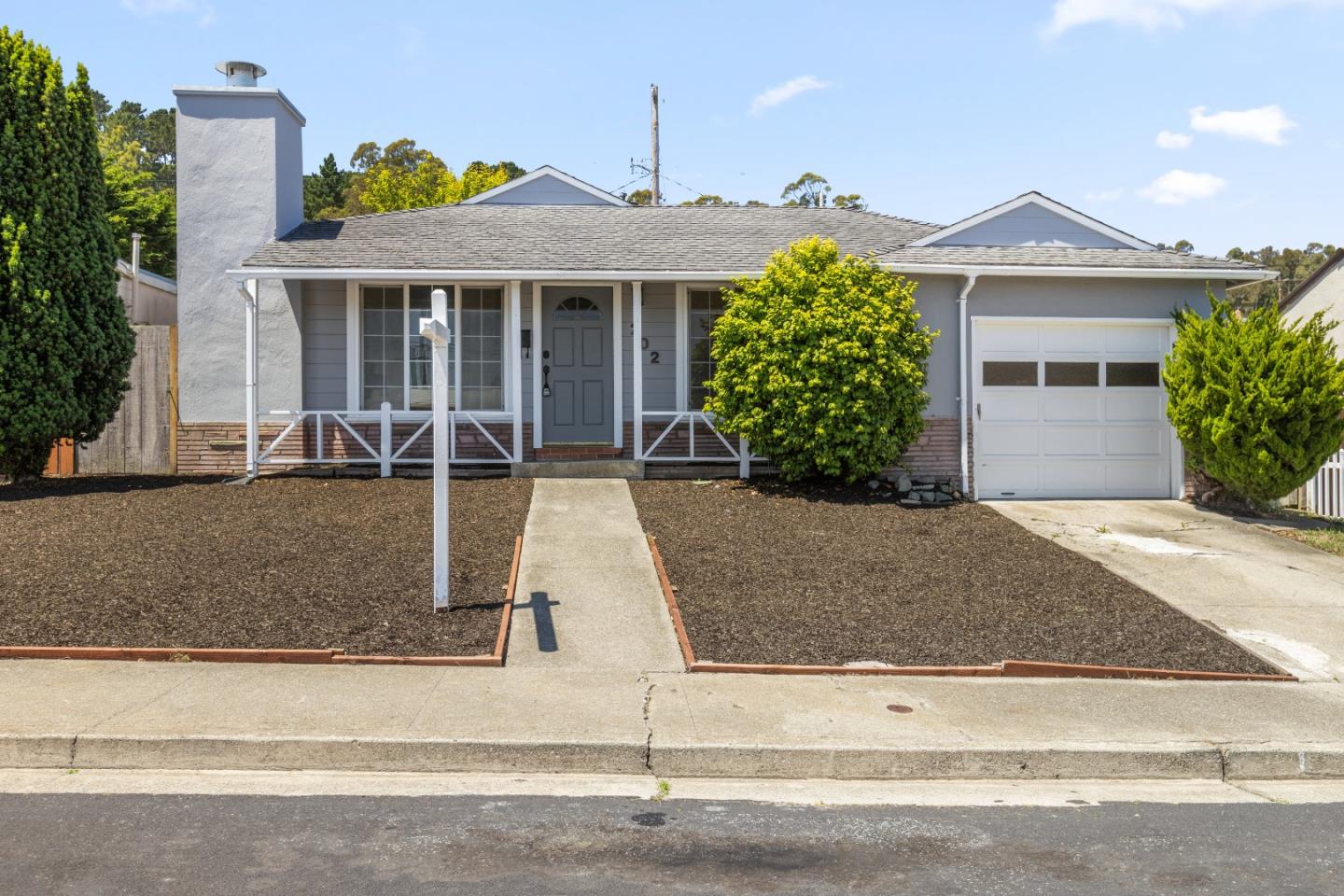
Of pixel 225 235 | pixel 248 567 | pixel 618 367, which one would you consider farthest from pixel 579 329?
pixel 248 567

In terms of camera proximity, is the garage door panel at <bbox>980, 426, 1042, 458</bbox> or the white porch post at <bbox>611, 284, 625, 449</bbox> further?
the white porch post at <bbox>611, 284, 625, 449</bbox>

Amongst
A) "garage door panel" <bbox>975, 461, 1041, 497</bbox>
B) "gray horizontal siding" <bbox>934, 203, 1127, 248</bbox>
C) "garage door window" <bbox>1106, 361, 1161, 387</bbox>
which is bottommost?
"garage door panel" <bbox>975, 461, 1041, 497</bbox>

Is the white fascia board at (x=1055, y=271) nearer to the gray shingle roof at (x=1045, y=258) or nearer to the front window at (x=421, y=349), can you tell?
the gray shingle roof at (x=1045, y=258)

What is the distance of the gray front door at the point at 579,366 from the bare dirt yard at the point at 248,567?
2.76 metres

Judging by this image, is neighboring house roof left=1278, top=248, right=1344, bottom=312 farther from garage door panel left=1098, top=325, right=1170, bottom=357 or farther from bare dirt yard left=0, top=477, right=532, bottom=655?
bare dirt yard left=0, top=477, right=532, bottom=655

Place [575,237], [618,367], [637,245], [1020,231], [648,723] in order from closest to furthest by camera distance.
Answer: [648,723], [1020,231], [618,367], [637,245], [575,237]

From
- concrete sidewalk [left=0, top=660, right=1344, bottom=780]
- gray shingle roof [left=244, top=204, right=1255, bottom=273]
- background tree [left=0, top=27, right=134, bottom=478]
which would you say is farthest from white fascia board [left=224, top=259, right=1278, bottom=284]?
concrete sidewalk [left=0, top=660, right=1344, bottom=780]

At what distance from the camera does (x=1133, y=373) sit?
13.6 m

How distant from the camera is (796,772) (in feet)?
17.9

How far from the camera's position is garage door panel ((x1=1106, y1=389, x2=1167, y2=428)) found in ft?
44.7

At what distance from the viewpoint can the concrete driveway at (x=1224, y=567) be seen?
8.12 meters

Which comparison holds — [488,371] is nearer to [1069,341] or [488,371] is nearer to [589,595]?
[589,595]

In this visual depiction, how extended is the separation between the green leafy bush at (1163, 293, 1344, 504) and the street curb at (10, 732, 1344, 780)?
24.4ft

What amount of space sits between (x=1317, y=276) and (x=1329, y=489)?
14.2 m
